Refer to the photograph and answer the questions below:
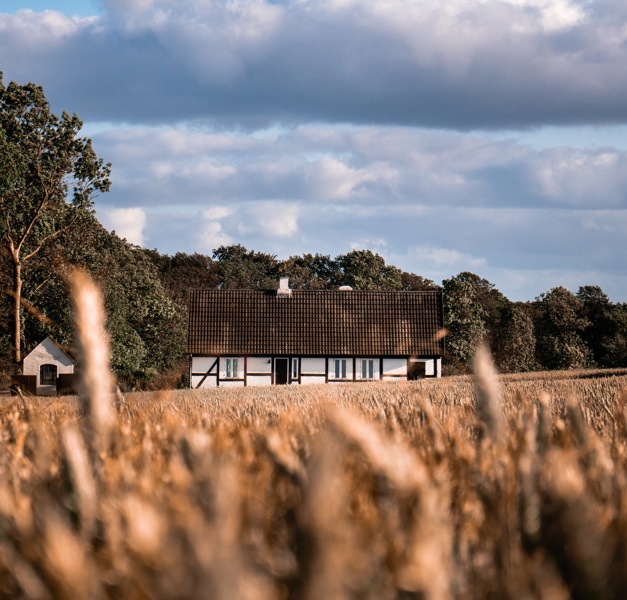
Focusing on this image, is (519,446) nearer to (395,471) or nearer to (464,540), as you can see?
(464,540)

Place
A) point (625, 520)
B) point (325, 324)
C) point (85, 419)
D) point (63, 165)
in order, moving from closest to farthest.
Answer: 1. point (625, 520)
2. point (85, 419)
3. point (63, 165)
4. point (325, 324)

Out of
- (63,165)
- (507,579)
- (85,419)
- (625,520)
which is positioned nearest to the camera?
(507,579)

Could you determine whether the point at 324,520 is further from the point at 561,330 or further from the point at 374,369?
the point at 561,330

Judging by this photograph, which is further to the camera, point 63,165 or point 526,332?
point 526,332

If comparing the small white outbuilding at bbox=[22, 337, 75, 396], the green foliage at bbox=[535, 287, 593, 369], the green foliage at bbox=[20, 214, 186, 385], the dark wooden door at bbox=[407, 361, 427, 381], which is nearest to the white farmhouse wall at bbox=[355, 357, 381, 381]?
the dark wooden door at bbox=[407, 361, 427, 381]

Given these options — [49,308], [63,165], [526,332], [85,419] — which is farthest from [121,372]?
[85,419]

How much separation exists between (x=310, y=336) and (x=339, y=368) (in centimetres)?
233

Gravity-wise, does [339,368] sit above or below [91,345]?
below

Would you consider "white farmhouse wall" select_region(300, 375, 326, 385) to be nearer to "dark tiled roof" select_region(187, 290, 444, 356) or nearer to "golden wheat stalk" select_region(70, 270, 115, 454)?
"dark tiled roof" select_region(187, 290, 444, 356)

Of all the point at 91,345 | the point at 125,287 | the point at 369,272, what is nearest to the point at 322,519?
the point at 91,345

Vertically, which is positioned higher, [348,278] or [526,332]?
[348,278]

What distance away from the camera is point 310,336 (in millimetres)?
47219

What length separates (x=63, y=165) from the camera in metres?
39.1

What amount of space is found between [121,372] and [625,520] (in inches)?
1710
